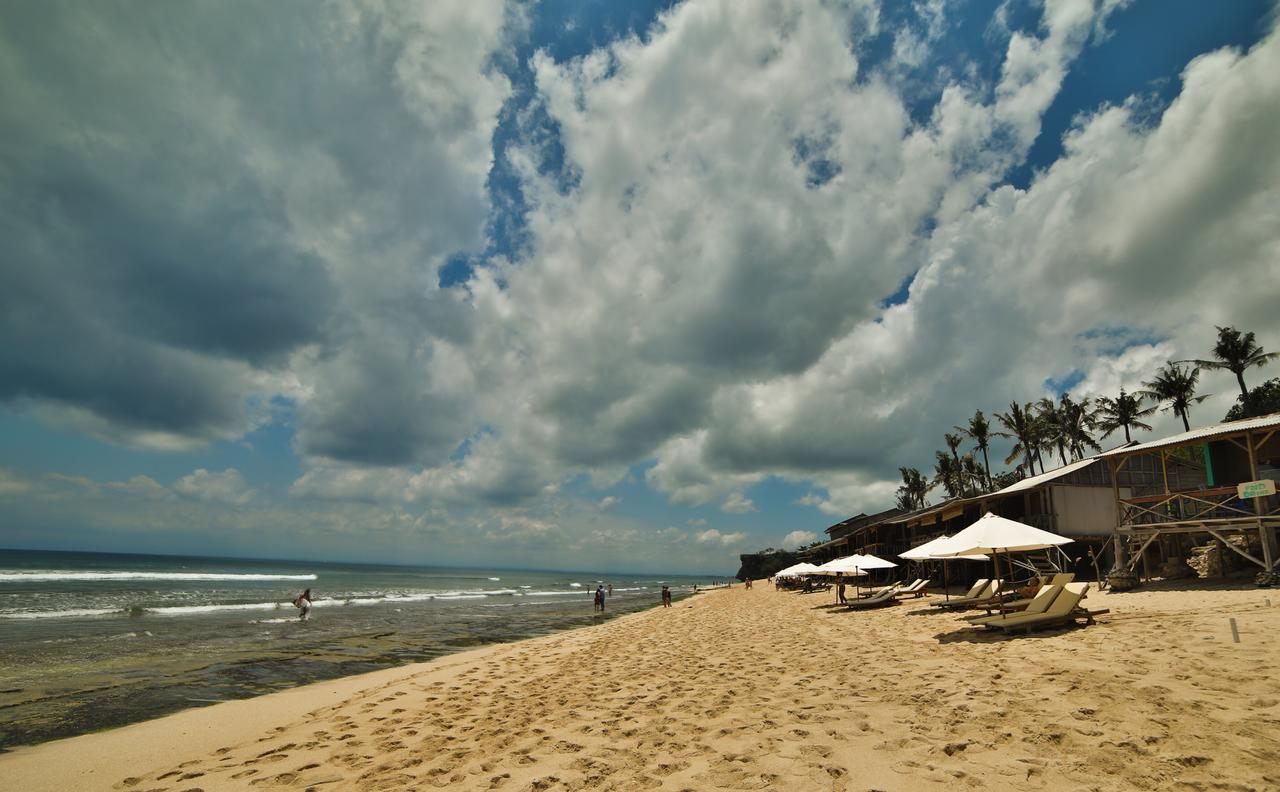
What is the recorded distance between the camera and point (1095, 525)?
78.3ft

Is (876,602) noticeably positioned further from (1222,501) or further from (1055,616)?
(1222,501)

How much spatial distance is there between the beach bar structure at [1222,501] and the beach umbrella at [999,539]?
524cm

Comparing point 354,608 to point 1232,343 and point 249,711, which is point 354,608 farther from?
point 1232,343

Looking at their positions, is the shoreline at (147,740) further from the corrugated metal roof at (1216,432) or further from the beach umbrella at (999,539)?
the corrugated metal roof at (1216,432)

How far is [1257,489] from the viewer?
1319 cm

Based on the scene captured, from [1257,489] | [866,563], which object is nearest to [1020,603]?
[1257,489]

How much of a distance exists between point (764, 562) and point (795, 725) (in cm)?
9838

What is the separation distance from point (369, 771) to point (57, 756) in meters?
5.24

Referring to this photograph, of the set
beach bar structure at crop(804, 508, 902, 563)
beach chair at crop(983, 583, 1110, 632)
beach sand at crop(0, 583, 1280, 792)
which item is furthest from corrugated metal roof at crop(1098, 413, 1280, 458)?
beach bar structure at crop(804, 508, 902, 563)

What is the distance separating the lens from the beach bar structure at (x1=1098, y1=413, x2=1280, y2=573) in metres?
13.8

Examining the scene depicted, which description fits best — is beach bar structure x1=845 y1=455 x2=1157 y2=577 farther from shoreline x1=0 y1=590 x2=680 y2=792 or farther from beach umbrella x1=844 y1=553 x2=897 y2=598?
shoreline x1=0 y1=590 x2=680 y2=792

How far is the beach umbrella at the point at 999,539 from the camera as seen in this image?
40.0 ft

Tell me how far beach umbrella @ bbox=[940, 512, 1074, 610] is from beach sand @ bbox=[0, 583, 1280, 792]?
186 cm

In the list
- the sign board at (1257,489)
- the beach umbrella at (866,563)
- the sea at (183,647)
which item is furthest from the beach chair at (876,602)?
the sea at (183,647)
